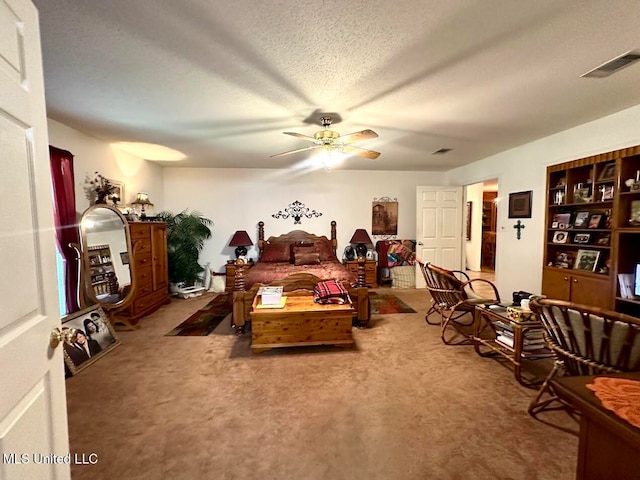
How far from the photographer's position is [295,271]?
4.25 meters

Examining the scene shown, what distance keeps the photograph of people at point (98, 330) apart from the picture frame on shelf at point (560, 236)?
532 cm

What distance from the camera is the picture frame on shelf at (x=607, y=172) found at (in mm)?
2949

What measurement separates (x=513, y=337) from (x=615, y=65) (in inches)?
84.0

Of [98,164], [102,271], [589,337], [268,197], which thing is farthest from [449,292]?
[98,164]

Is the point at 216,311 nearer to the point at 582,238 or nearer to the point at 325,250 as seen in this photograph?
the point at 325,250

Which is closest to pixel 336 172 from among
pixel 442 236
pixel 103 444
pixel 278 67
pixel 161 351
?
pixel 442 236

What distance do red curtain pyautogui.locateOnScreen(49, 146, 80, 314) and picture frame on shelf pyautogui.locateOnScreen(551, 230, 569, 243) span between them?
18.6ft

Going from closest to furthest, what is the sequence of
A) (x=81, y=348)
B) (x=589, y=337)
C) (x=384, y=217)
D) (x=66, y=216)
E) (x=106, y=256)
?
(x=589, y=337) → (x=81, y=348) → (x=66, y=216) → (x=106, y=256) → (x=384, y=217)

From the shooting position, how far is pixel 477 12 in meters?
1.46

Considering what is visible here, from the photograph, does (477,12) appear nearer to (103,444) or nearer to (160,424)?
(160,424)

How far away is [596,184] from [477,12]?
2.80 metres

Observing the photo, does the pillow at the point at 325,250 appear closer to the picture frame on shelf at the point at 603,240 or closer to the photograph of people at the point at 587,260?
the photograph of people at the point at 587,260

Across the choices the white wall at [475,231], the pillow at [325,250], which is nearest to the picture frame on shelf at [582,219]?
the pillow at [325,250]

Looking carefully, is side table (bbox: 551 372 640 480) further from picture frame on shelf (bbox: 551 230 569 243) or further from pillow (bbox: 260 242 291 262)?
pillow (bbox: 260 242 291 262)
